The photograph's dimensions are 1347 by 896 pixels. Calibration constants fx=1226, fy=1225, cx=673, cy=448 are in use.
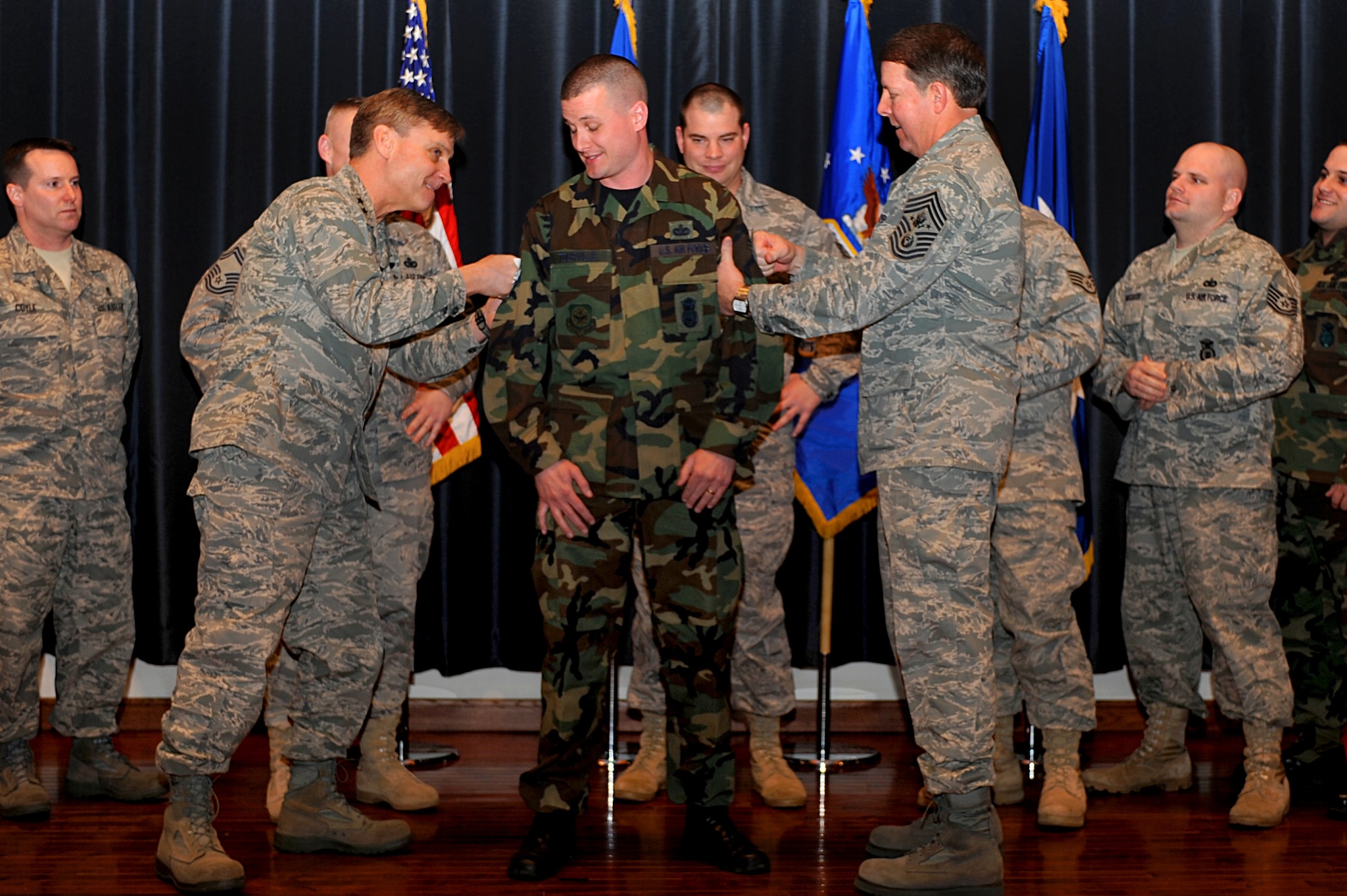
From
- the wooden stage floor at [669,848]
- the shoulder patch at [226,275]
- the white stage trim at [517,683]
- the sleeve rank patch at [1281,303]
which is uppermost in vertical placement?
the shoulder patch at [226,275]

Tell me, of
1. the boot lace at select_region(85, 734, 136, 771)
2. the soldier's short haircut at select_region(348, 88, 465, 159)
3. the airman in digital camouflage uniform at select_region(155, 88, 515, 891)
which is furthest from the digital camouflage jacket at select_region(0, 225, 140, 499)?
the soldier's short haircut at select_region(348, 88, 465, 159)

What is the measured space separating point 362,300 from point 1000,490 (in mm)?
1932

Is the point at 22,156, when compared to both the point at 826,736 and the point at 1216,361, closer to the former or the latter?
the point at 826,736

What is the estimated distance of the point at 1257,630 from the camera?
3.73 m

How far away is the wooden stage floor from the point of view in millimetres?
2965

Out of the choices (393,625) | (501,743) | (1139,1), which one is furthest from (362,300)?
(1139,1)

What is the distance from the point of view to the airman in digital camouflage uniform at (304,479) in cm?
286

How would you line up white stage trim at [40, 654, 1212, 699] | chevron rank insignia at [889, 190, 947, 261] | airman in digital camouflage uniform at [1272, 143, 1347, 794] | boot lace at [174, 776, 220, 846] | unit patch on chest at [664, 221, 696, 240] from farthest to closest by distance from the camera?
white stage trim at [40, 654, 1212, 699] < airman in digital camouflage uniform at [1272, 143, 1347, 794] < unit patch on chest at [664, 221, 696, 240] < boot lace at [174, 776, 220, 846] < chevron rank insignia at [889, 190, 947, 261]

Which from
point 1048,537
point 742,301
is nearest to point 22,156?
point 742,301

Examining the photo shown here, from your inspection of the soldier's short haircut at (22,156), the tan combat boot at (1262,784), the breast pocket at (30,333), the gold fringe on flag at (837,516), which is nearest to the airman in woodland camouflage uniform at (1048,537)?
the tan combat boot at (1262,784)

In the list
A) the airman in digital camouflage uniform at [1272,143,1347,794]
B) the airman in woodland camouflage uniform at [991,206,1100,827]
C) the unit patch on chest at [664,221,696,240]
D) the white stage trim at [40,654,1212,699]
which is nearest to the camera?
the unit patch on chest at [664,221,696,240]

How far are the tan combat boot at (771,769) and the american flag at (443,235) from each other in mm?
1348

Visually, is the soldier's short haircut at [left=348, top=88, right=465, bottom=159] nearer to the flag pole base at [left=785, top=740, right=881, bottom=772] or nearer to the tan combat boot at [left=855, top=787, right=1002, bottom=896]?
the tan combat boot at [left=855, top=787, right=1002, bottom=896]

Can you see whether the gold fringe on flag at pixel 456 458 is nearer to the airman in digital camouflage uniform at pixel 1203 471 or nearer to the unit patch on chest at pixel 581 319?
the unit patch on chest at pixel 581 319
